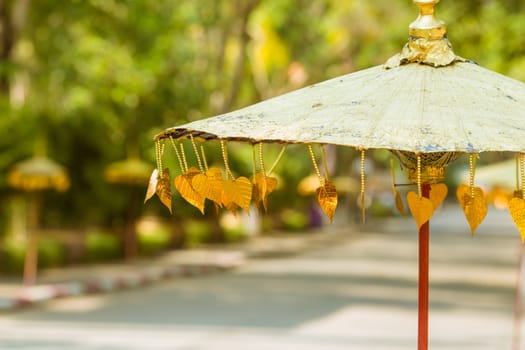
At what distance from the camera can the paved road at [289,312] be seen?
1410 centimetres

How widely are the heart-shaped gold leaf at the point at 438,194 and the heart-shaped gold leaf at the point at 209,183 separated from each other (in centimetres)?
105

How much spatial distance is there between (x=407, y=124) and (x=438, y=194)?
1.96 feet

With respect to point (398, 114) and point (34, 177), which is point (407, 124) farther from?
point (34, 177)

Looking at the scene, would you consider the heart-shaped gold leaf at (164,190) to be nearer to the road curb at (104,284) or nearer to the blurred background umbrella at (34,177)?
the road curb at (104,284)

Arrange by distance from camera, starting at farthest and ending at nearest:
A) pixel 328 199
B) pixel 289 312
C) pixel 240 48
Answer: pixel 240 48 → pixel 289 312 → pixel 328 199

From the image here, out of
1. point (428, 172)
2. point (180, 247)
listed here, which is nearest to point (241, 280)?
point (180, 247)

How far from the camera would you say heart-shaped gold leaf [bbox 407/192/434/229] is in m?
5.09

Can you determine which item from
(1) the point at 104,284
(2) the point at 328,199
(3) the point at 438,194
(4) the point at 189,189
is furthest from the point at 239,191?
(1) the point at 104,284

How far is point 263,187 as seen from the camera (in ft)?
19.3

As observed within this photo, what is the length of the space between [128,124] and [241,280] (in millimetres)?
7098

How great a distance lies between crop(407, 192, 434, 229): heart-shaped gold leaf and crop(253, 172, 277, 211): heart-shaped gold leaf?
0.97m

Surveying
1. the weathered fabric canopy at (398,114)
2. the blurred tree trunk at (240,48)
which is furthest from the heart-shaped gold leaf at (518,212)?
the blurred tree trunk at (240,48)

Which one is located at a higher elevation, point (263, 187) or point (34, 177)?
point (34, 177)

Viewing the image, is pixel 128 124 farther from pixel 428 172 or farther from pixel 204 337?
pixel 428 172
